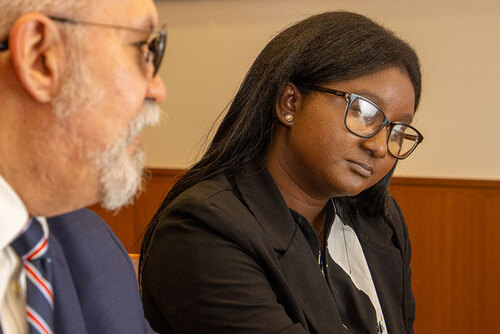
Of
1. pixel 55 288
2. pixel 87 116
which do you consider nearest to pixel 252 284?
pixel 55 288

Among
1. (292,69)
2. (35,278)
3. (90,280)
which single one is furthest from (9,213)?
(292,69)

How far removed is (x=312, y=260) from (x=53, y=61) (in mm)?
862

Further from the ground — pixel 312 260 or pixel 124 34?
pixel 124 34

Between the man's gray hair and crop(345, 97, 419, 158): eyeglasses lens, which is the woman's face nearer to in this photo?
crop(345, 97, 419, 158): eyeglasses lens

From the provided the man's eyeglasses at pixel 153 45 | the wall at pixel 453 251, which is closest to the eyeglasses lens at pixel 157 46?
the man's eyeglasses at pixel 153 45

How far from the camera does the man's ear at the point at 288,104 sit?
1469mm

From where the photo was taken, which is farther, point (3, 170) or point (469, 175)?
point (469, 175)

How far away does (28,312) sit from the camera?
2.70 feet

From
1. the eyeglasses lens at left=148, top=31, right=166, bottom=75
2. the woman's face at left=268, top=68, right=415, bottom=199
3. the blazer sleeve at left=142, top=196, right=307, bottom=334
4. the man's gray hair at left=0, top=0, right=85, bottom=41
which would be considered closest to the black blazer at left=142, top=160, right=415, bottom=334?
the blazer sleeve at left=142, top=196, right=307, bottom=334

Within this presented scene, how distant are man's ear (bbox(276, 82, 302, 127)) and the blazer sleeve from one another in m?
0.30

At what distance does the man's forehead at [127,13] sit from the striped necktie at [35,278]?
1.01 ft

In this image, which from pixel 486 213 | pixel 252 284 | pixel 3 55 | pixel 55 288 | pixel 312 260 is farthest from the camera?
pixel 486 213

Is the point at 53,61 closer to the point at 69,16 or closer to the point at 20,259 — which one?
the point at 69,16

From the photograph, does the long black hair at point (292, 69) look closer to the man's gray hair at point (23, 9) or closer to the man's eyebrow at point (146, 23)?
the man's eyebrow at point (146, 23)
